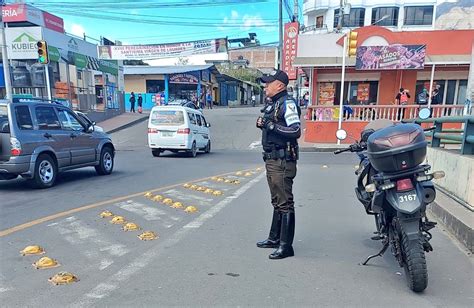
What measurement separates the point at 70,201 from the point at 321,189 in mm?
4814

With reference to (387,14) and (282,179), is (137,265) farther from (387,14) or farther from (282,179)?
(387,14)

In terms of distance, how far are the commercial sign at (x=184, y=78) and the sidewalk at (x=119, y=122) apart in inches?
395

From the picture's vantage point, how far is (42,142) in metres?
7.36

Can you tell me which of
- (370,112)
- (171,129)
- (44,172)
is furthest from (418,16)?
(44,172)

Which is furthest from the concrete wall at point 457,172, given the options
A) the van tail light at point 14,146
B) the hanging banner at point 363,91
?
the hanging banner at point 363,91

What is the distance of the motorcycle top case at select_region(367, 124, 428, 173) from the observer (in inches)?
126

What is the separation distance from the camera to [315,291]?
3.26 metres

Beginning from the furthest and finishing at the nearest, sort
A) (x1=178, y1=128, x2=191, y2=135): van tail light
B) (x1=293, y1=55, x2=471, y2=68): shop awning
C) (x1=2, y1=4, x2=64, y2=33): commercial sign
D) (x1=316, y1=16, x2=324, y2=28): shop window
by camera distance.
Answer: (x1=316, y1=16, x2=324, y2=28): shop window
(x1=2, y1=4, x2=64, y2=33): commercial sign
(x1=293, y1=55, x2=471, y2=68): shop awning
(x1=178, y1=128, x2=191, y2=135): van tail light

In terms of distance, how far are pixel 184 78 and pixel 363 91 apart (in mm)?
22085

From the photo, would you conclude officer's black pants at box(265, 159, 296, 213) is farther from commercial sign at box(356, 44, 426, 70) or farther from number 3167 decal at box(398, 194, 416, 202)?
commercial sign at box(356, 44, 426, 70)

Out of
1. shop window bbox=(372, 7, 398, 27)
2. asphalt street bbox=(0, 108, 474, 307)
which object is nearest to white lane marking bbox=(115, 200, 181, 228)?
asphalt street bbox=(0, 108, 474, 307)

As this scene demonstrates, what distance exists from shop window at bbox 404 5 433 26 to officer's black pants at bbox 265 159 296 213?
43.7 m

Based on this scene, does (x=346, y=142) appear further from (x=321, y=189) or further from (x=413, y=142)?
(x=413, y=142)

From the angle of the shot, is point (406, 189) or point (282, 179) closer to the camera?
point (406, 189)
